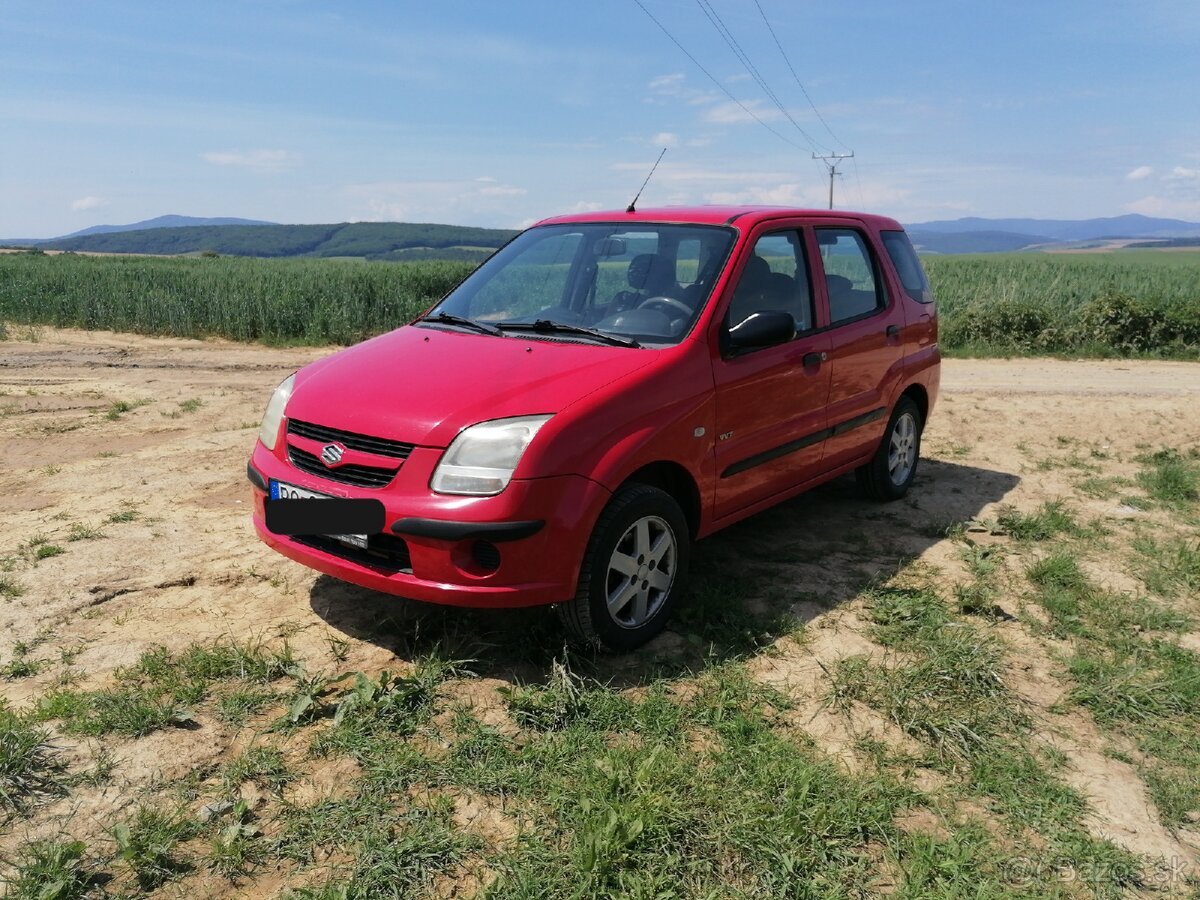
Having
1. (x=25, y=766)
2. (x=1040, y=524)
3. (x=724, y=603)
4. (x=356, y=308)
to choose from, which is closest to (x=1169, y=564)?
(x=1040, y=524)

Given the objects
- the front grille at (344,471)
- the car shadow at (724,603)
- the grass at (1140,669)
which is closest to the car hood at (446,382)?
the front grille at (344,471)

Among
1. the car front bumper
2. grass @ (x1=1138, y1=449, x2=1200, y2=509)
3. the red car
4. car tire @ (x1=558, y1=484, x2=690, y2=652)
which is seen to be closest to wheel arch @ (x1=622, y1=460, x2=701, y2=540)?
the red car

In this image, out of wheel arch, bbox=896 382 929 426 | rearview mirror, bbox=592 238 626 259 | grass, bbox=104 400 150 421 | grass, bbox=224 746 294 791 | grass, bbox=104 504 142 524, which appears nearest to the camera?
grass, bbox=224 746 294 791

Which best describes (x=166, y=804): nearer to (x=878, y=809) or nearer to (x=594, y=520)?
(x=594, y=520)

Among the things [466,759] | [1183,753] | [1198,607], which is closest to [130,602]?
[466,759]

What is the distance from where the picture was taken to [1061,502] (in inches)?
242

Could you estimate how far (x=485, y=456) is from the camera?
3.30 metres

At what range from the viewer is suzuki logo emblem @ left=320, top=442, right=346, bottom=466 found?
11.6ft

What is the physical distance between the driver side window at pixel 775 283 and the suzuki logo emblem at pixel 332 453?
6.03 ft

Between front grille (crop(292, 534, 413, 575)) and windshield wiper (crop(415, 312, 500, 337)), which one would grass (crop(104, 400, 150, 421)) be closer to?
windshield wiper (crop(415, 312, 500, 337))

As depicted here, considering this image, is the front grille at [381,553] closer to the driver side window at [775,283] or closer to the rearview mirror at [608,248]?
the driver side window at [775,283]

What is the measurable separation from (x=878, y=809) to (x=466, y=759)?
1.33m

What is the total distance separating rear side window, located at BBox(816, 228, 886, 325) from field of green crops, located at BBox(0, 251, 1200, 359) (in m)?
9.63

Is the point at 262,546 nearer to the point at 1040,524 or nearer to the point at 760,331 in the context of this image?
the point at 760,331
